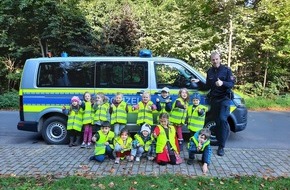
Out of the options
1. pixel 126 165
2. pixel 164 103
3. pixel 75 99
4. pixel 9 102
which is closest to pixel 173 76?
pixel 164 103

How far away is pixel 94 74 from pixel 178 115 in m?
2.17

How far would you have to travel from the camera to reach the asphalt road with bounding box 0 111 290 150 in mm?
7480

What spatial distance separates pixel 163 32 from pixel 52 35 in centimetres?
552

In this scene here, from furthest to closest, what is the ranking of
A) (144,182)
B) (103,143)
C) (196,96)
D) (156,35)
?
(156,35), (196,96), (103,143), (144,182)

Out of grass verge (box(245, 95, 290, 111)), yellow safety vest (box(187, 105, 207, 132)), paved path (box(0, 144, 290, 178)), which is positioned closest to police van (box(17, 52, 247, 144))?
yellow safety vest (box(187, 105, 207, 132))

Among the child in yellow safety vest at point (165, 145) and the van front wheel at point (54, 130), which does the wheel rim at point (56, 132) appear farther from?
the child in yellow safety vest at point (165, 145)

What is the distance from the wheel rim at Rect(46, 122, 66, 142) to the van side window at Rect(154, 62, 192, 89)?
2.50 m

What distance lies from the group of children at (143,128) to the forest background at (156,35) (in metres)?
8.82

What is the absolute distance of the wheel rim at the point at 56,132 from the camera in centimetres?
729

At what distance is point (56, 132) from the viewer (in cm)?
732

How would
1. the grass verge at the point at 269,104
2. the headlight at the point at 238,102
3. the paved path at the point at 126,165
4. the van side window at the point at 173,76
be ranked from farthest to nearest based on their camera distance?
the grass verge at the point at 269,104 < the headlight at the point at 238,102 < the van side window at the point at 173,76 < the paved path at the point at 126,165

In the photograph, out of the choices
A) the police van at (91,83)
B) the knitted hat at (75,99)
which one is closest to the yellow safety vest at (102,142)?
the police van at (91,83)

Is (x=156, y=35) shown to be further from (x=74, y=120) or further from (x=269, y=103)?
(x=74, y=120)

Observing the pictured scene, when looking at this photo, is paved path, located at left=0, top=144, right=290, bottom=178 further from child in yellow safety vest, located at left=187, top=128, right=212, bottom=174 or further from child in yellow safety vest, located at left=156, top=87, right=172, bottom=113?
child in yellow safety vest, located at left=156, top=87, right=172, bottom=113
